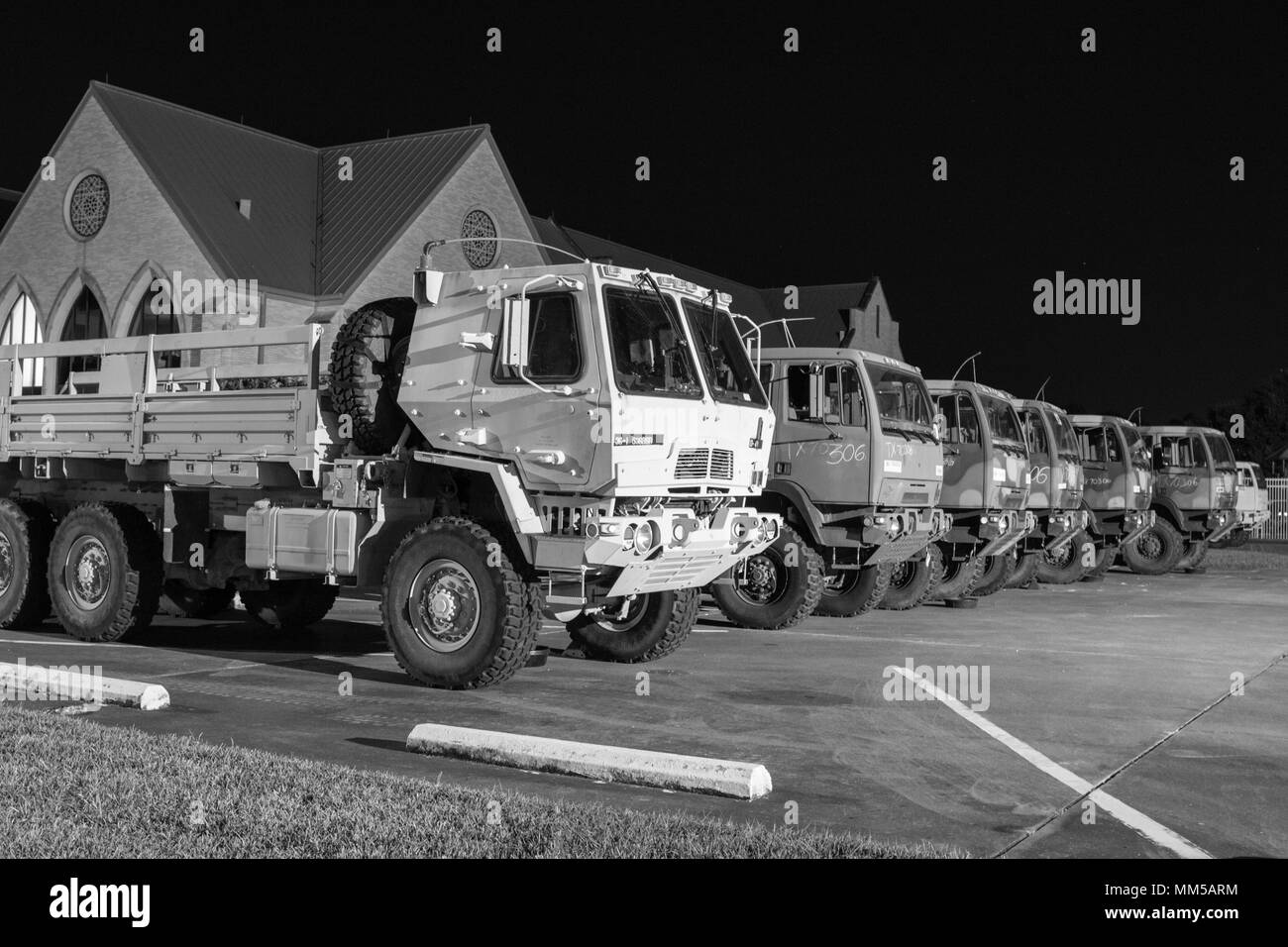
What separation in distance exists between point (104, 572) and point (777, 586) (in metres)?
6.94

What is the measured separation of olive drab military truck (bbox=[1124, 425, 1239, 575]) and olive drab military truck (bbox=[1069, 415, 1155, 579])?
1802 millimetres

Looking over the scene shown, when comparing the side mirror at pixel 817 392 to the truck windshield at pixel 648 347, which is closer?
the truck windshield at pixel 648 347

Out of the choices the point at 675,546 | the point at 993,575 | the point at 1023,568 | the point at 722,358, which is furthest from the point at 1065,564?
the point at 675,546

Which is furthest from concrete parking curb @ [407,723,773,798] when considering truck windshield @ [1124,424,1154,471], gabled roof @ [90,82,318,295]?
gabled roof @ [90,82,318,295]

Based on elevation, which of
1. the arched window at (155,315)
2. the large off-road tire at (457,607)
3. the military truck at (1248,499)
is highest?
the arched window at (155,315)

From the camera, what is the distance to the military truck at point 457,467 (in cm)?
973

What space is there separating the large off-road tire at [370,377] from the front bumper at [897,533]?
20.2 ft

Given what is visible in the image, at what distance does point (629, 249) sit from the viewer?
62.3 meters

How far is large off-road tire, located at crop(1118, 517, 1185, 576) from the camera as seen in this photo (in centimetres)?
2752

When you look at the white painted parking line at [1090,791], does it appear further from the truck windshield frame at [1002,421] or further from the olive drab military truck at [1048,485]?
the olive drab military truck at [1048,485]

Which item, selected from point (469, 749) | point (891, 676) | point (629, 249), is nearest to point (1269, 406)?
point (629, 249)

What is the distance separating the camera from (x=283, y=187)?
40281mm

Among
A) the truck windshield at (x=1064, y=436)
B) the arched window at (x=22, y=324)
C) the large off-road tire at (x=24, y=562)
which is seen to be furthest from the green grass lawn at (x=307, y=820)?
the arched window at (x=22, y=324)

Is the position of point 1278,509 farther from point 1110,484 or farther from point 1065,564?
point 1065,564
